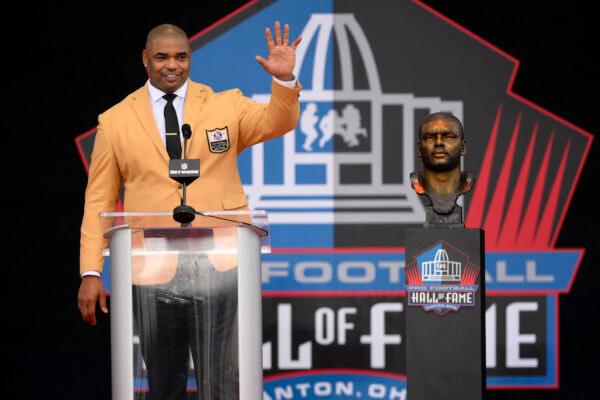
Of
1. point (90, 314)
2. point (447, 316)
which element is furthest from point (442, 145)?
point (90, 314)

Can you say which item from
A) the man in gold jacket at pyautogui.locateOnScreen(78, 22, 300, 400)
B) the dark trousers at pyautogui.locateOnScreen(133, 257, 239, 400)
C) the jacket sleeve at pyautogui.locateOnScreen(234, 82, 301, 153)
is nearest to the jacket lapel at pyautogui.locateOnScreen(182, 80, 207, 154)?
the man in gold jacket at pyautogui.locateOnScreen(78, 22, 300, 400)

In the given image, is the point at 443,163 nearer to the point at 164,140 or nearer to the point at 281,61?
the point at 281,61

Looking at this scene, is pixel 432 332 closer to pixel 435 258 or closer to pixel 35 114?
pixel 435 258

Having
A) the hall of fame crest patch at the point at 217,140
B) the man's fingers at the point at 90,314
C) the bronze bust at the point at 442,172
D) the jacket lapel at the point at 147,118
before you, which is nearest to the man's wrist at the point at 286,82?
the hall of fame crest patch at the point at 217,140

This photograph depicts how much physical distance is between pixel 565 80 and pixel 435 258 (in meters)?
1.60

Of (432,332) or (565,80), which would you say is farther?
(565,80)

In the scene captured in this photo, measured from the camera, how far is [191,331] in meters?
2.93

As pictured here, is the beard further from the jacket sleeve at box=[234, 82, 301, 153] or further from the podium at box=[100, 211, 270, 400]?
the podium at box=[100, 211, 270, 400]

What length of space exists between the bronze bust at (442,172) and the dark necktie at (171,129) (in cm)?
87

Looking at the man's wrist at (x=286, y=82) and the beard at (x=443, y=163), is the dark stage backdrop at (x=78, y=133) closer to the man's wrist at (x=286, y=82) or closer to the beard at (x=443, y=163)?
the beard at (x=443, y=163)

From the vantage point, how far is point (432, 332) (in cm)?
361

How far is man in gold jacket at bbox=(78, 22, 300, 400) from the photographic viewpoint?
3.52 m

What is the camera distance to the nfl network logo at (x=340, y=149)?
4766mm

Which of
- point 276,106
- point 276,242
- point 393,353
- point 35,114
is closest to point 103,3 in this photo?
point 35,114
